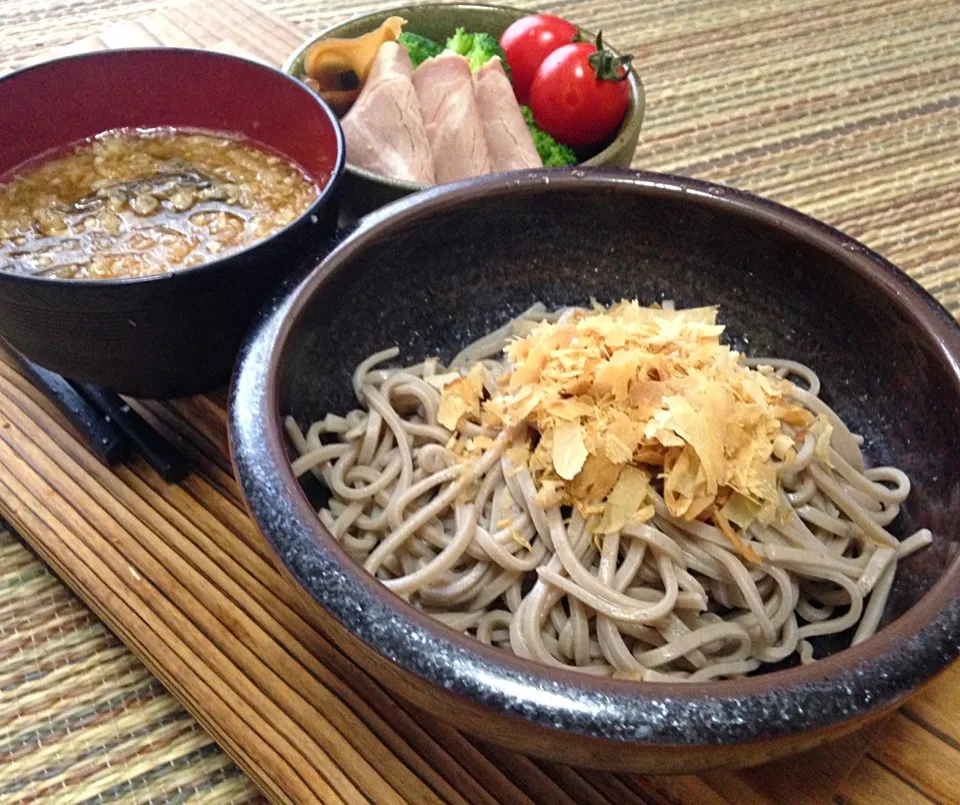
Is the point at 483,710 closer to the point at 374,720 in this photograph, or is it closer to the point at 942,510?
the point at 374,720

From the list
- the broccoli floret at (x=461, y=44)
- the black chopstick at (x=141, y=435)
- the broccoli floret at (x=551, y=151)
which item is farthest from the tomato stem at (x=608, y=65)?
the black chopstick at (x=141, y=435)

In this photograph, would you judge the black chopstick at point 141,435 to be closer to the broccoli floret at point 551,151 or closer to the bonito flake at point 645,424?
the bonito flake at point 645,424

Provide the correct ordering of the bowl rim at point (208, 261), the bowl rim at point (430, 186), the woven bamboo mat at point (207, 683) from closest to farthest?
the woven bamboo mat at point (207, 683)
the bowl rim at point (208, 261)
the bowl rim at point (430, 186)

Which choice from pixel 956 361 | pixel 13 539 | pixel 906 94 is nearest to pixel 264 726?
pixel 13 539

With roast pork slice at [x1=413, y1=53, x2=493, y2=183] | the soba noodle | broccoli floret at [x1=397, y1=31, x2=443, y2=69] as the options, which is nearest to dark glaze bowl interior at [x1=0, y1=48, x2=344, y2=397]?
the soba noodle

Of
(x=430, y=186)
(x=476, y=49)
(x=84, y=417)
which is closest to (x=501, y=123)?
(x=476, y=49)

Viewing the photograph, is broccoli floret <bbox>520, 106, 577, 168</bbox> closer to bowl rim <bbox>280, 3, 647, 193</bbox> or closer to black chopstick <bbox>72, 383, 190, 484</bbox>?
bowl rim <bbox>280, 3, 647, 193</bbox>
